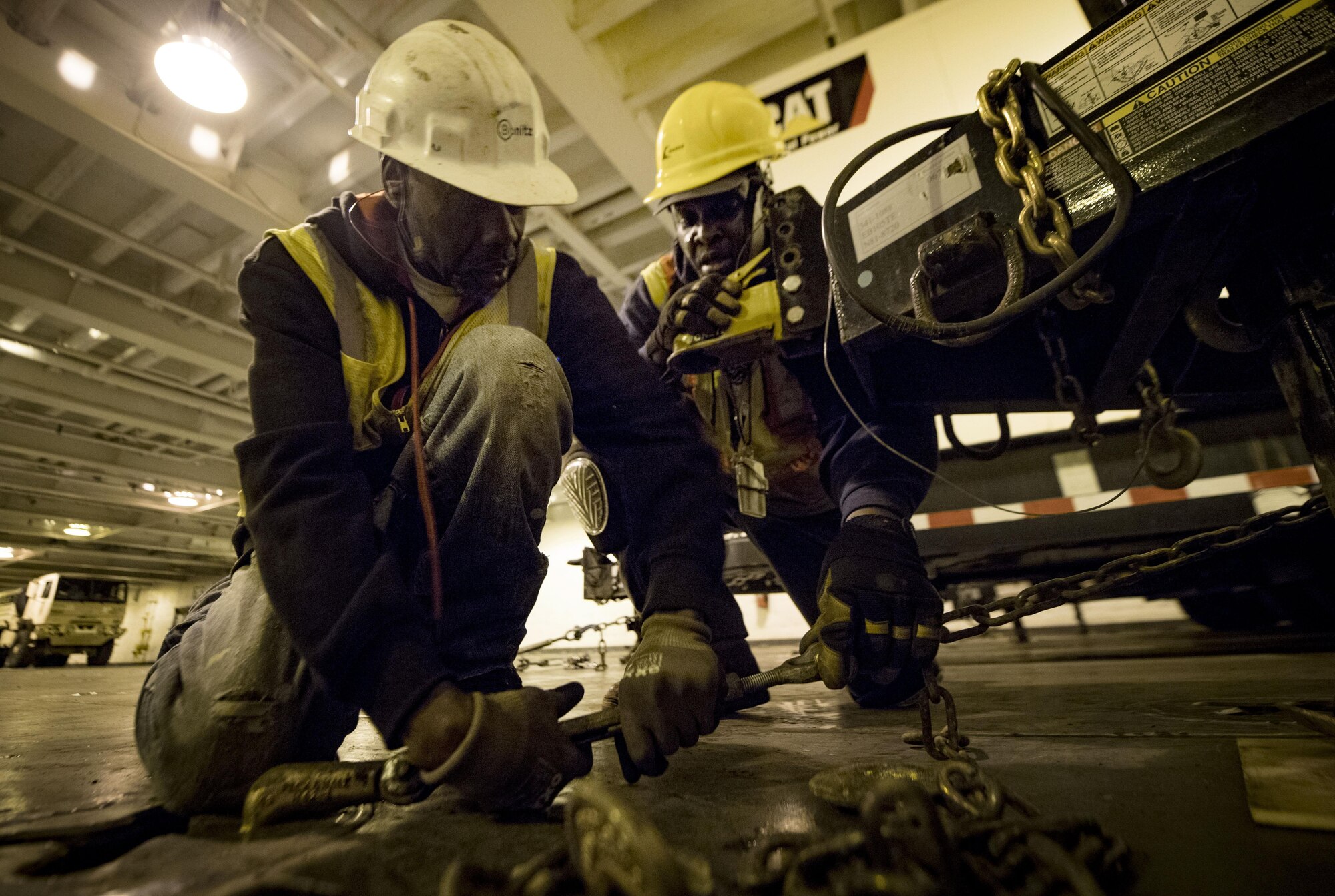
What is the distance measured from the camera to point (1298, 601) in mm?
2932

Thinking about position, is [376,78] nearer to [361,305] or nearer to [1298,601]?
[361,305]

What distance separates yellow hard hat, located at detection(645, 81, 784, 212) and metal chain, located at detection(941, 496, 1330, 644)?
1.69 m

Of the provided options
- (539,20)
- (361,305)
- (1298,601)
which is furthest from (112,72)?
(1298,601)

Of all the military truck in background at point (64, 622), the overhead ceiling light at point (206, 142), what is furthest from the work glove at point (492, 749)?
the military truck in background at point (64, 622)

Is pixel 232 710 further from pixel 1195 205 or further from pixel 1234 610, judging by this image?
pixel 1234 610

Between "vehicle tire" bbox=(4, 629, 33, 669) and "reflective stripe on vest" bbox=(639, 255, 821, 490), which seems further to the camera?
"vehicle tire" bbox=(4, 629, 33, 669)

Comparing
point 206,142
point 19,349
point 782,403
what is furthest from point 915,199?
point 19,349

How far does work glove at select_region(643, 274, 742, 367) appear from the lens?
1.57 m

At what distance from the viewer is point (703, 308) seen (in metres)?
1.61

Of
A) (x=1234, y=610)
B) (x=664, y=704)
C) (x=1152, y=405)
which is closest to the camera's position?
(x=664, y=704)

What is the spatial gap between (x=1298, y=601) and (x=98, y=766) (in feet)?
15.1

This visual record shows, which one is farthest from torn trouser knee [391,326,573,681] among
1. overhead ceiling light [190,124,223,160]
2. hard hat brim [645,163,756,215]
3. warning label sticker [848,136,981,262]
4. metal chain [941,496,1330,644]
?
overhead ceiling light [190,124,223,160]

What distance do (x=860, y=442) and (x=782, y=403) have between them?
329 mm

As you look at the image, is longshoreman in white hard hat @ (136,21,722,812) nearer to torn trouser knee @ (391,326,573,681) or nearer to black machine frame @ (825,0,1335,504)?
torn trouser knee @ (391,326,573,681)
